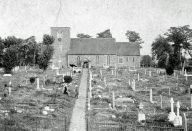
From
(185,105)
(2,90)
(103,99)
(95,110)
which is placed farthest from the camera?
(2,90)

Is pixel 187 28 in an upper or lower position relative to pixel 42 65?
upper

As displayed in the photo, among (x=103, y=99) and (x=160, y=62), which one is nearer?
(x=103, y=99)

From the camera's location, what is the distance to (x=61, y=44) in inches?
2386

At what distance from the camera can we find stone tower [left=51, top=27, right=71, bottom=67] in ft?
196

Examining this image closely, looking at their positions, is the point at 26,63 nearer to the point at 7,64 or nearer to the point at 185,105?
the point at 7,64

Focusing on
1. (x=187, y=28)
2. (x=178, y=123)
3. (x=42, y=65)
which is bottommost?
(x=178, y=123)

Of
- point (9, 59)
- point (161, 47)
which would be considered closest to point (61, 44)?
point (9, 59)

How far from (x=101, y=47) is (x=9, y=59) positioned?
25745 millimetres

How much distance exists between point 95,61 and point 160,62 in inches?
666

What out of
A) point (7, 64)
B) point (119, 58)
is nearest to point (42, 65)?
point (7, 64)

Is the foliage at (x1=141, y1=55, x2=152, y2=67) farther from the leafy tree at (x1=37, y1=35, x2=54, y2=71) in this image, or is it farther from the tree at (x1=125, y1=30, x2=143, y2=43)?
the leafy tree at (x1=37, y1=35, x2=54, y2=71)

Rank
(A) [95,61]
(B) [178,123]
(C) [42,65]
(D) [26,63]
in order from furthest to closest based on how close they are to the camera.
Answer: (D) [26,63] < (A) [95,61] < (C) [42,65] < (B) [178,123]

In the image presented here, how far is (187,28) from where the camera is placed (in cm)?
6550

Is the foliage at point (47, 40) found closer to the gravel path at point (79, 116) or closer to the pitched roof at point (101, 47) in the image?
the pitched roof at point (101, 47)
